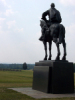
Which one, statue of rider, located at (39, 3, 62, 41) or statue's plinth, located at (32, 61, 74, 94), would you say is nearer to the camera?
statue's plinth, located at (32, 61, 74, 94)

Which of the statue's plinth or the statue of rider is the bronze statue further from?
the statue's plinth

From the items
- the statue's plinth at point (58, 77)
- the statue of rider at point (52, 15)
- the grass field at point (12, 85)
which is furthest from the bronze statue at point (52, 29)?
the grass field at point (12, 85)

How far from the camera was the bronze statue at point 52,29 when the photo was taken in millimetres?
11172

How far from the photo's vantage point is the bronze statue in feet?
36.7

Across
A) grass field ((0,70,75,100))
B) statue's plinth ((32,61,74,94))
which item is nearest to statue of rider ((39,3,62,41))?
statue's plinth ((32,61,74,94))

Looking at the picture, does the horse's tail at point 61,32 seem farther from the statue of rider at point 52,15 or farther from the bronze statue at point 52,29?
the statue of rider at point 52,15

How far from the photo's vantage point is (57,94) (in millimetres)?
10172

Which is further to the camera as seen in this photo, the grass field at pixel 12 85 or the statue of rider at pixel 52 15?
the statue of rider at pixel 52 15

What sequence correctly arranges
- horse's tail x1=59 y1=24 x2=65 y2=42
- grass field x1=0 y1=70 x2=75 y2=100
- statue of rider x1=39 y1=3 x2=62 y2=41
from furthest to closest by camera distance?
statue of rider x1=39 y1=3 x2=62 y2=41 → horse's tail x1=59 y1=24 x2=65 y2=42 → grass field x1=0 y1=70 x2=75 y2=100

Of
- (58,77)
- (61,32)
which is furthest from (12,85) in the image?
(61,32)

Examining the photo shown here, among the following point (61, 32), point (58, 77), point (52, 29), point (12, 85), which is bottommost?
point (12, 85)

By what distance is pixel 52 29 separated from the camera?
11297mm

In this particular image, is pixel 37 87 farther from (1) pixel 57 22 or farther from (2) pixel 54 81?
(1) pixel 57 22

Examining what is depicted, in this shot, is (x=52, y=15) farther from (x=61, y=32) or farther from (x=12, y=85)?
(x=12, y=85)
